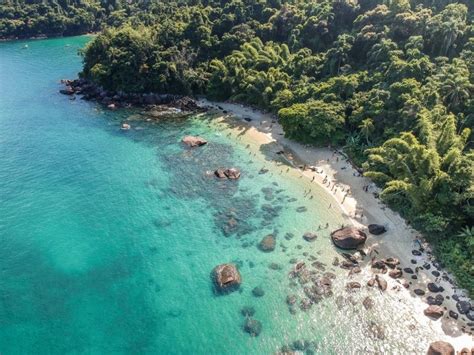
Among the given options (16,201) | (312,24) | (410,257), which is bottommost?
(16,201)

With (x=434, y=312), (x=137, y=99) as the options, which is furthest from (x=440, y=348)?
(x=137, y=99)

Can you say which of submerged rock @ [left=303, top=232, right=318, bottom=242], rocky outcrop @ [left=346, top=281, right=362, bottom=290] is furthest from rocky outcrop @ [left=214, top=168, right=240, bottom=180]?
rocky outcrop @ [left=346, top=281, right=362, bottom=290]

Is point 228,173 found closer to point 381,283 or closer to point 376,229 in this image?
point 376,229

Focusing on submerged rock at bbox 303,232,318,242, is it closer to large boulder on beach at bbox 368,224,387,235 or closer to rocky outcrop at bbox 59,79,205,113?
large boulder on beach at bbox 368,224,387,235

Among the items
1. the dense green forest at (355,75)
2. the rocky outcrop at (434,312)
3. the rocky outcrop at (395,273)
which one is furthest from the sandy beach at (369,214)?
the dense green forest at (355,75)

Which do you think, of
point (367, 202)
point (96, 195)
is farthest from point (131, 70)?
point (367, 202)

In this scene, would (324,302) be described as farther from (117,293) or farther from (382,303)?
(117,293)

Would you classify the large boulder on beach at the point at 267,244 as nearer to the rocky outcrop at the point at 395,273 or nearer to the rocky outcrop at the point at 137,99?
the rocky outcrop at the point at 395,273
